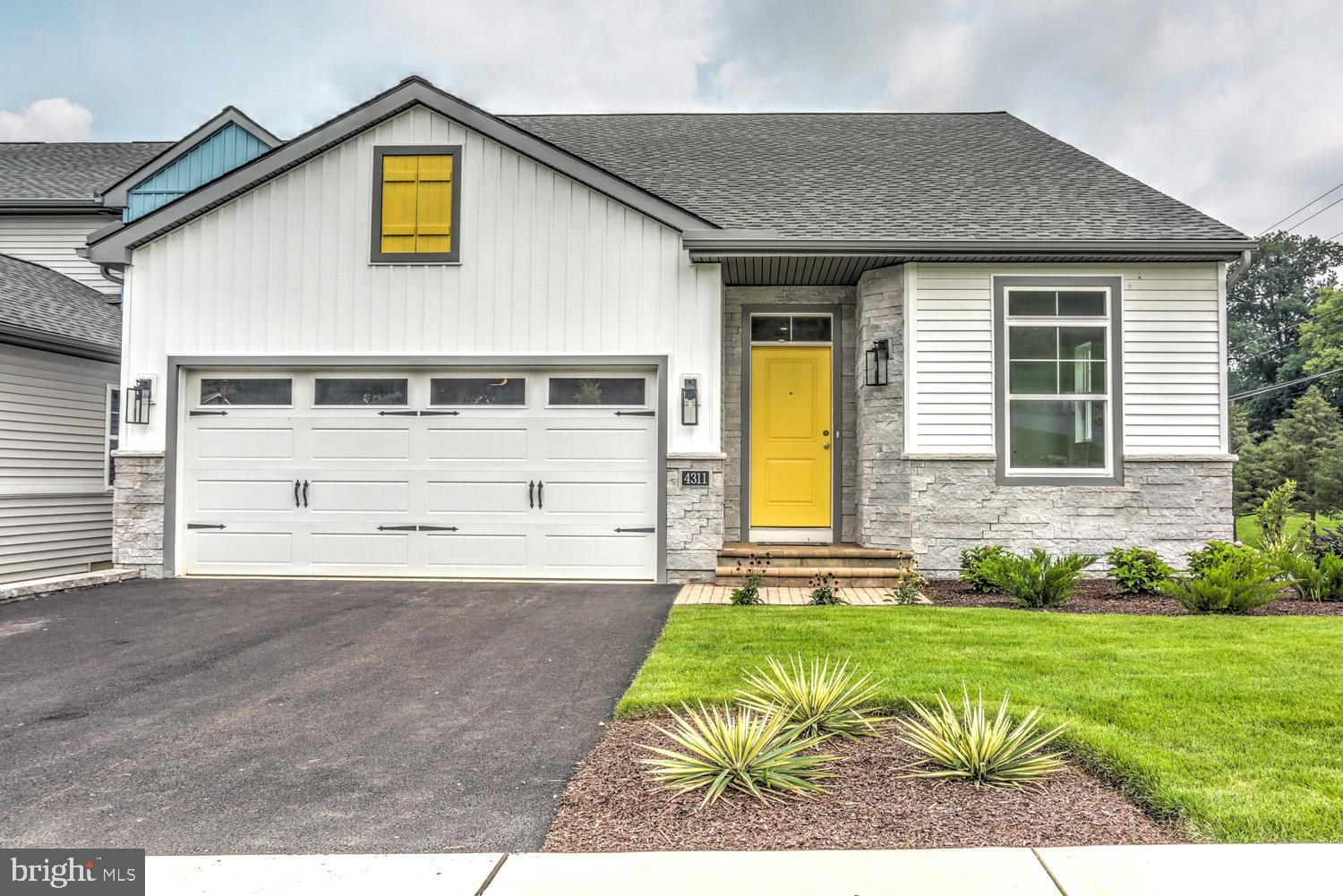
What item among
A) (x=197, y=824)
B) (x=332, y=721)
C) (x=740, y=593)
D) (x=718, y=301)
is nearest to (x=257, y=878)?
(x=197, y=824)

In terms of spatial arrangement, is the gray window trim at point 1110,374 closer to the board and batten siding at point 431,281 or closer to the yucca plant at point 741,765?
the board and batten siding at point 431,281

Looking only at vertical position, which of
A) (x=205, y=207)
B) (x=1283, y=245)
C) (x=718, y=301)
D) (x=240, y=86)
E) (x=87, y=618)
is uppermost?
(x=1283, y=245)

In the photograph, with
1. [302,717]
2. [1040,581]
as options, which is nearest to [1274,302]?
[1040,581]

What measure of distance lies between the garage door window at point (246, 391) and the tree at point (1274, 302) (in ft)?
164

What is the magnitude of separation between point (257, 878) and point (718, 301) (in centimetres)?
682

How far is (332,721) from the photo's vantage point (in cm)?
384

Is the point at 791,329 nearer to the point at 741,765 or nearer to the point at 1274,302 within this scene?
the point at 741,765

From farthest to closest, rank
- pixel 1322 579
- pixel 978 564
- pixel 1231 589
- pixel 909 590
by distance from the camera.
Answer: pixel 978 564, pixel 909 590, pixel 1322 579, pixel 1231 589

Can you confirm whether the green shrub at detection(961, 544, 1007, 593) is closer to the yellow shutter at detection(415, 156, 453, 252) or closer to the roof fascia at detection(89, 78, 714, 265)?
the roof fascia at detection(89, 78, 714, 265)

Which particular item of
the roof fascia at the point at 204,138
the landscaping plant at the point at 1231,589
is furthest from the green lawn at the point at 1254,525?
the roof fascia at the point at 204,138

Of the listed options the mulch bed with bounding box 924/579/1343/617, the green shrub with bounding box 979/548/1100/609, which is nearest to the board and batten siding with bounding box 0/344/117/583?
the mulch bed with bounding box 924/579/1343/617

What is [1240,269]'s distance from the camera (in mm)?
8195

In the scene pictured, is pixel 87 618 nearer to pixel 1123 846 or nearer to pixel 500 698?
pixel 500 698

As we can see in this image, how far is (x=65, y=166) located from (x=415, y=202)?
9.53 meters
